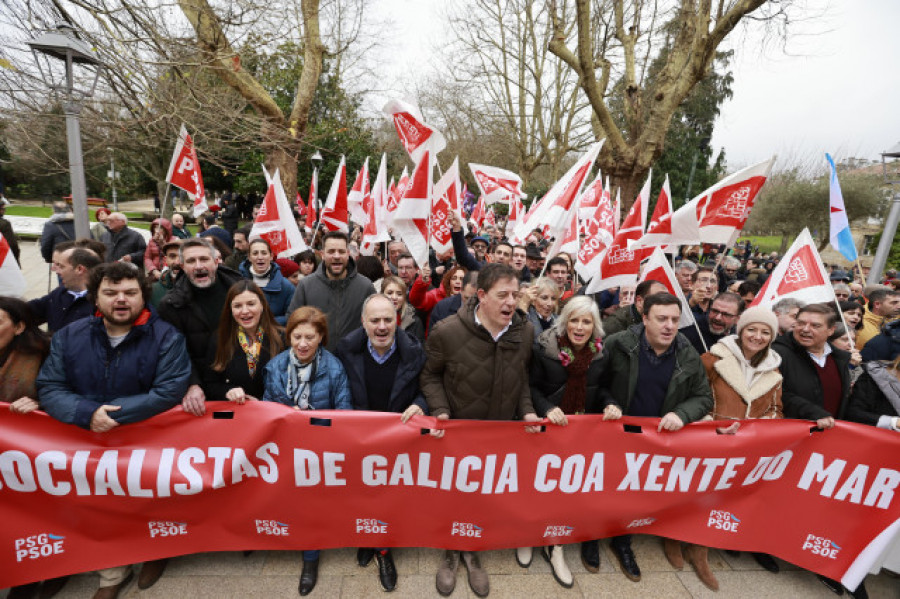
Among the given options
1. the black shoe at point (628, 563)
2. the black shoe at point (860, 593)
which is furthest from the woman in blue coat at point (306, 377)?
the black shoe at point (860, 593)

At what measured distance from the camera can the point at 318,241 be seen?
1078 cm

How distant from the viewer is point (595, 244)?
6.22 m

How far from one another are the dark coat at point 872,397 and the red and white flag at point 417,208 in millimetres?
A: 3690

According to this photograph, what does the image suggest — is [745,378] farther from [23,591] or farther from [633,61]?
[633,61]

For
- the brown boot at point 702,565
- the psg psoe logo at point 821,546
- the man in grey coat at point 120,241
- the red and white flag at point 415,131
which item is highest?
the red and white flag at point 415,131

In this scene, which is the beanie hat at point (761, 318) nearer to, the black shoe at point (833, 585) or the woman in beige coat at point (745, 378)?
the woman in beige coat at point (745, 378)

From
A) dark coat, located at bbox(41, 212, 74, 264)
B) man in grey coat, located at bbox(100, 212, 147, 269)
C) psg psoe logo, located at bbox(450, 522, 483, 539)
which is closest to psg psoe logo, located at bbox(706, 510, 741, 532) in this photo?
psg psoe logo, located at bbox(450, 522, 483, 539)

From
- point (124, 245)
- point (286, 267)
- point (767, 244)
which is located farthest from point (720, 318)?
point (767, 244)

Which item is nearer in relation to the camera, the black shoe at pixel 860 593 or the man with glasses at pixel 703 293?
the black shoe at pixel 860 593

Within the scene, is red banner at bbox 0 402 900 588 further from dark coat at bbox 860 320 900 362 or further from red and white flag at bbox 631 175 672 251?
red and white flag at bbox 631 175 672 251

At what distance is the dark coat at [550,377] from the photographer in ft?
9.80

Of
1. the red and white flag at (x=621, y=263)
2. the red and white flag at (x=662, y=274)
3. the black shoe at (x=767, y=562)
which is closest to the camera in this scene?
the black shoe at (x=767, y=562)

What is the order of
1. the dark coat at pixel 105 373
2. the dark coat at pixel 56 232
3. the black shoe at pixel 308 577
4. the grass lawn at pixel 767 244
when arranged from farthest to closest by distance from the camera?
1. the grass lawn at pixel 767 244
2. the dark coat at pixel 56 232
3. the black shoe at pixel 308 577
4. the dark coat at pixel 105 373

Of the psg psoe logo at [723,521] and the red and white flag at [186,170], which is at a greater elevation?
the red and white flag at [186,170]
